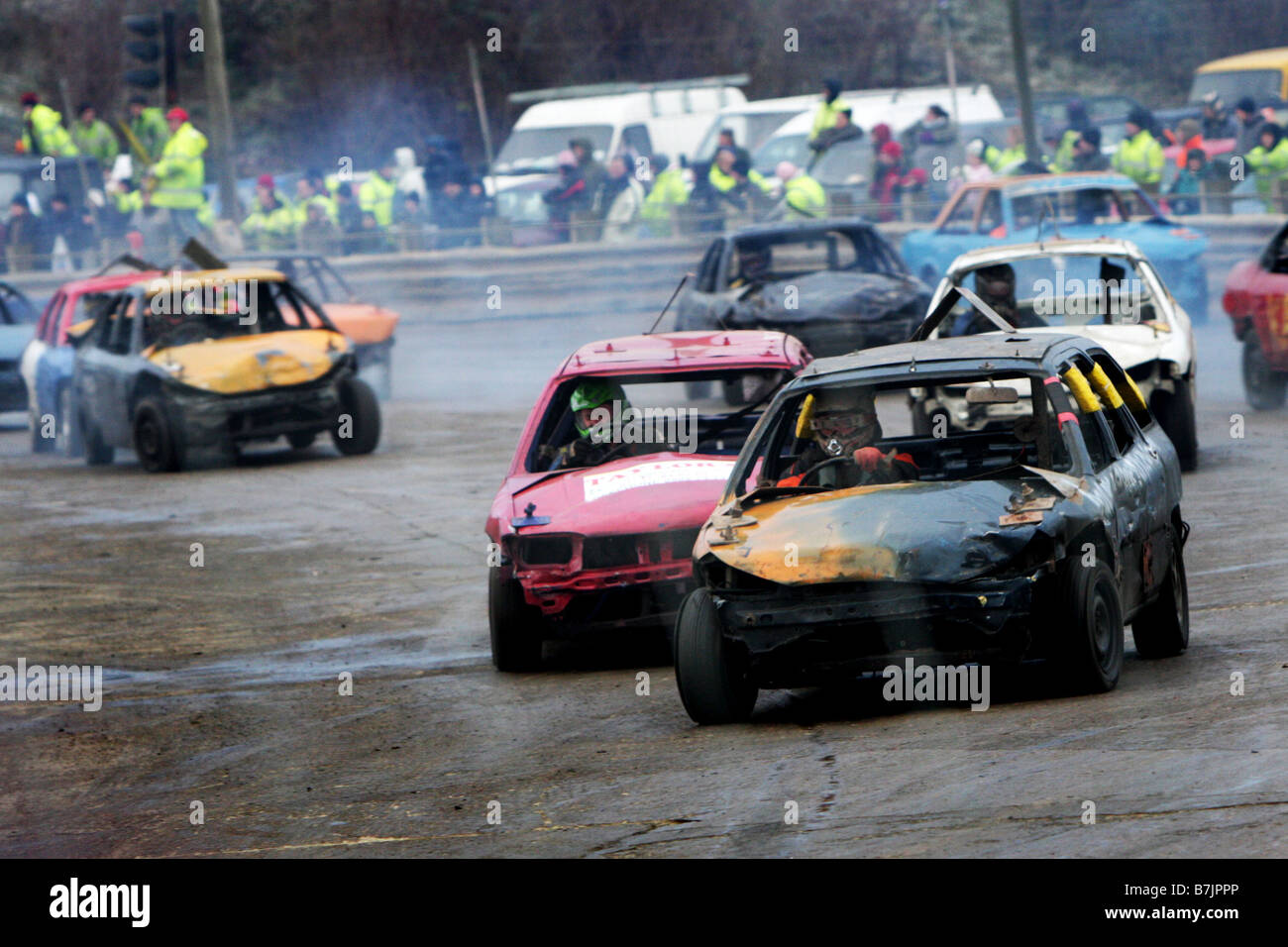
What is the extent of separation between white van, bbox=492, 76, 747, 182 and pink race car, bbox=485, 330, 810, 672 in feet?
73.8

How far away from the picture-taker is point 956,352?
8.12 metres

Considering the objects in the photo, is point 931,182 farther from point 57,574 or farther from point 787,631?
point 787,631

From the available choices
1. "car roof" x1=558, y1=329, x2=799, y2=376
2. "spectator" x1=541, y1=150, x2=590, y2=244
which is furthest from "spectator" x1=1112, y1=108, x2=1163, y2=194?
"car roof" x1=558, y1=329, x2=799, y2=376

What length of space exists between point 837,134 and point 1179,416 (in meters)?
14.9

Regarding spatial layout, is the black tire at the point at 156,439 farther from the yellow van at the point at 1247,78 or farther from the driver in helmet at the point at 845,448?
the yellow van at the point at 1247,78

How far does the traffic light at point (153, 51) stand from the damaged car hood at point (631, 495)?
12575 millimetres

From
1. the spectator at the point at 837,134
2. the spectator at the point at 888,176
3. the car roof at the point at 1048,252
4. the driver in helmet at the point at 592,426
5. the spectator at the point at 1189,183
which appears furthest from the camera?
the spectator at the point at 888,176

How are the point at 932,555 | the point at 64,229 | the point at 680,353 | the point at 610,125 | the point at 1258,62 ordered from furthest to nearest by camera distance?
the point at 1258,62 < the point at 610,125 < the point at 64,229 < the point at 680,353 < the point at 932,555

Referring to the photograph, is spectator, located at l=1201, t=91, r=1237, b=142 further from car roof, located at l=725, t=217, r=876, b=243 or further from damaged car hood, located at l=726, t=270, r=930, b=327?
damaged car hood, located at l=726, t=270, r=930, b=327

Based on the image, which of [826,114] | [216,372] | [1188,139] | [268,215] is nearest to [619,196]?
[826,114]

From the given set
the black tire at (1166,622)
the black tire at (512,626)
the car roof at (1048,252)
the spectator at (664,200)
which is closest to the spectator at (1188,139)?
the spectator at (664,200)

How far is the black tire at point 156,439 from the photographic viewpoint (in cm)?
1702

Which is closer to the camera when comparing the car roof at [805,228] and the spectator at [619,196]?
the car roof at [805,228]

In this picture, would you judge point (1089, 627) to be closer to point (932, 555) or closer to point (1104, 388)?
point (932, 555)
